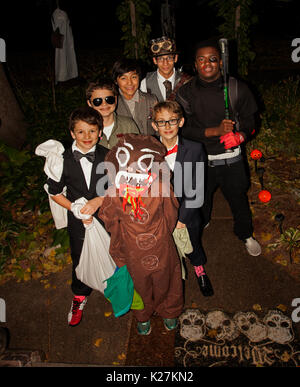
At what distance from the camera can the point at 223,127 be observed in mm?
3039

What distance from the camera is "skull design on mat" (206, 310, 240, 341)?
120 inches

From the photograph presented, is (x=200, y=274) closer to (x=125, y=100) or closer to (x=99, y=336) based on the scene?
(x=99, y=336)

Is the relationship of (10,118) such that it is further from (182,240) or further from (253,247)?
(253,247)

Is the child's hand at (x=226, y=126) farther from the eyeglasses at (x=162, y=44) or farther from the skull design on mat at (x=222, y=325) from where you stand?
the skull design on mat at (x=222, y=325)

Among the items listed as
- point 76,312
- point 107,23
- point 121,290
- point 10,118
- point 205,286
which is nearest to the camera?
point 121,290

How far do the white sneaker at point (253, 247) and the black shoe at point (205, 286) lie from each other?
73 cm

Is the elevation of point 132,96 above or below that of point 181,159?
above

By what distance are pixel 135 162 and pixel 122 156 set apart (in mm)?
118

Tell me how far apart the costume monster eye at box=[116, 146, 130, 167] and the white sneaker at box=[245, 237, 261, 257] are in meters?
2.25

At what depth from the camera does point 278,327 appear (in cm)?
305

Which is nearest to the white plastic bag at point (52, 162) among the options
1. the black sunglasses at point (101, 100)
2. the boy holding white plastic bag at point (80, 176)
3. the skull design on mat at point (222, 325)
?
the boy holding white plastic bag at point (80, 176)

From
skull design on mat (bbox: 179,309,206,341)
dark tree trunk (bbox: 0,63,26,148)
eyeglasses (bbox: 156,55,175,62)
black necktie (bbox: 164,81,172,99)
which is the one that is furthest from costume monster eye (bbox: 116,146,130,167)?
dark tree trunk (bbox: 0,63,26,148)

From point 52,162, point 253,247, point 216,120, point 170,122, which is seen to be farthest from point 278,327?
point 52,162

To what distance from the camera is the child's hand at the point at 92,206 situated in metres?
2.69
